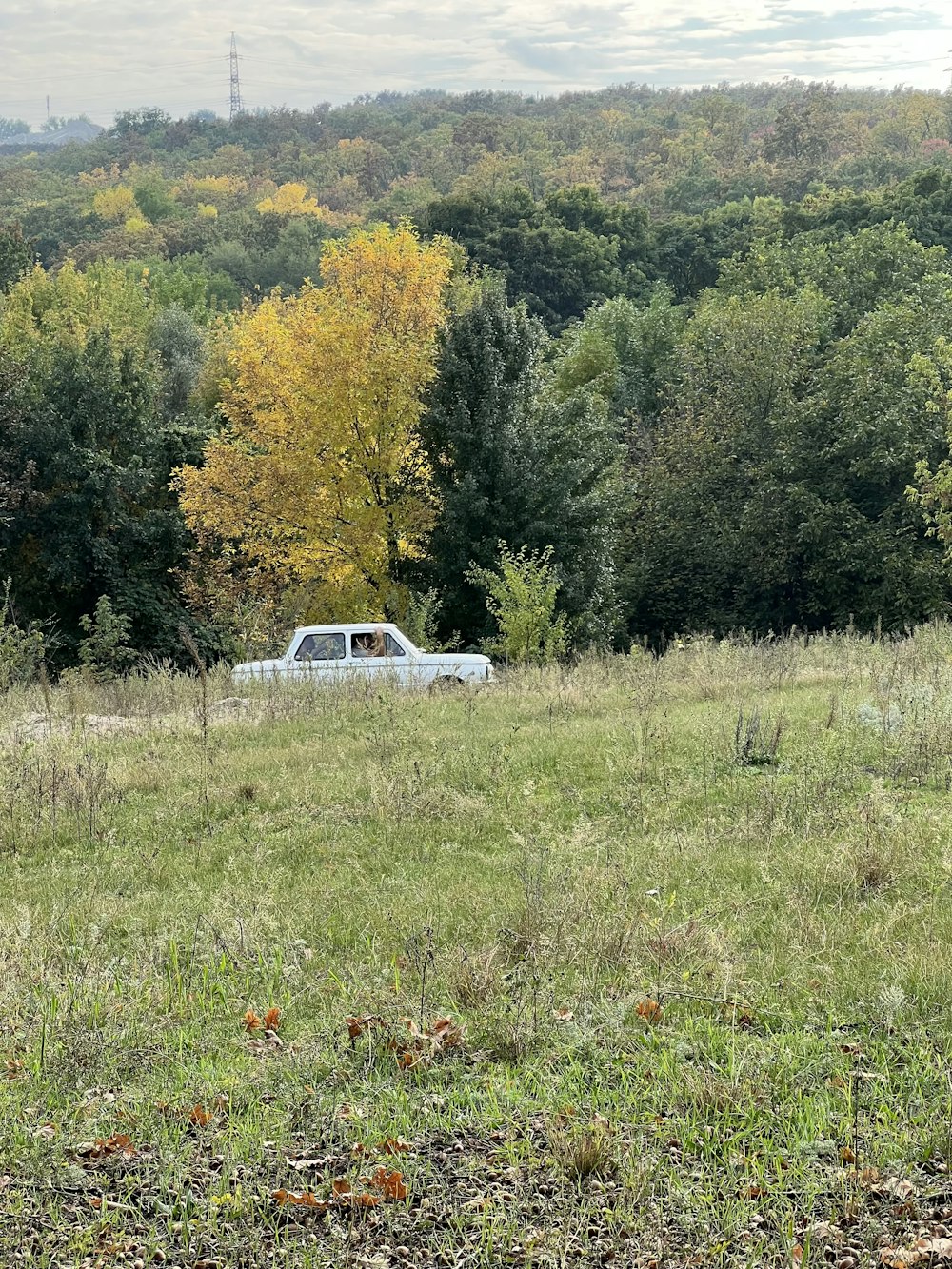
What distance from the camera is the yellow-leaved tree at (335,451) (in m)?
24.2

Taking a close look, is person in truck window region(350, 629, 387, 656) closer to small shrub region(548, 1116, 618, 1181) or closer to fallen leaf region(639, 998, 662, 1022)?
fallen leaf region(639, 998, 662, 1022)

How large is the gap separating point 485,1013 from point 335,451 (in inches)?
829

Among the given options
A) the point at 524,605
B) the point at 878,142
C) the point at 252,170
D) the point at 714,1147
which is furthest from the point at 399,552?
the point at 252,170

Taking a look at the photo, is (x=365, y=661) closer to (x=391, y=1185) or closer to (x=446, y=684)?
(x=446, y=684)

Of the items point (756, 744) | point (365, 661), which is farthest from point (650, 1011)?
point (365, 661)

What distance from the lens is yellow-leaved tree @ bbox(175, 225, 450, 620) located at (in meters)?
24.2

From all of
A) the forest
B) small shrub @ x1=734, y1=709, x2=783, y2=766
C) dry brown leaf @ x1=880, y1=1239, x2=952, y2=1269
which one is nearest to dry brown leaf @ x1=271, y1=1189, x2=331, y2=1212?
dry brown leaf @ x1=880, y1=1239, x2=952, y2=1269

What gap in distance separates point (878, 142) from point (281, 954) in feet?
404

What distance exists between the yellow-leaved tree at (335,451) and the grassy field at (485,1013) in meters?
16.1

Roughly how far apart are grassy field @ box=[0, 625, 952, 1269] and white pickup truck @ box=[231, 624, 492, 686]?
5.87 m

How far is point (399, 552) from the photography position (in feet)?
80.6

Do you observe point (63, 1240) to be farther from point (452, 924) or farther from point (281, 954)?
point (452, 924)

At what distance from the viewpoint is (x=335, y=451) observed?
80.7 ft

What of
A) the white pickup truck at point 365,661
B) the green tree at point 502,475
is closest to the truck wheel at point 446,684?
the white pickup truck at point 365,661
